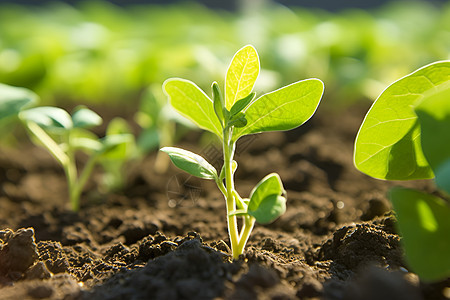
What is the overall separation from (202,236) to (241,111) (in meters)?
0.42

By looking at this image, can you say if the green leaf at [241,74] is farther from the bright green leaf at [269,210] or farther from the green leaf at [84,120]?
the green leaf at [84,120]

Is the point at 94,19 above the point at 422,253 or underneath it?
underneath

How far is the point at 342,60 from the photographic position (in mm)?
2746

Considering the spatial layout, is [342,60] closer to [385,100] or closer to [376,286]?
[385,100]

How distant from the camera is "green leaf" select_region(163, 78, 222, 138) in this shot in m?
0.91

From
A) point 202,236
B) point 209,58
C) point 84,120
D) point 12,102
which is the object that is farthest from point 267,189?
point 209,58

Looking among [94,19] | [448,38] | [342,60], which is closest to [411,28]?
[448,38]

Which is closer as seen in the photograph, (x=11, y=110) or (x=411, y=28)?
(x=11, y=110)

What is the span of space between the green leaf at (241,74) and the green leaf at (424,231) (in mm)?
333

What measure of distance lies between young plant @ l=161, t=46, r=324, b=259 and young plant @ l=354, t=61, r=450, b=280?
0.49ft

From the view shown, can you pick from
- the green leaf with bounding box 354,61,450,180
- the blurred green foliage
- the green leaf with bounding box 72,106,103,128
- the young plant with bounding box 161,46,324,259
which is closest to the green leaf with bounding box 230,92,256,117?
the young plant with bounding box 161,46,324,259

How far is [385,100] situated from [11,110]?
34.3 inches

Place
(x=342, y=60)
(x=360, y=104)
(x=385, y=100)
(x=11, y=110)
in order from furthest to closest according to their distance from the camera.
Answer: (x=360, y=104)
(x=342, y=60)
(x=11, y=110)
(x=385, y=100)

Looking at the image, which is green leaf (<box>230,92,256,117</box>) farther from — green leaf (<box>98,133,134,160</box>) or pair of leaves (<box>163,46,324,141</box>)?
green leaf (<box>98,133,134,160</box>)
